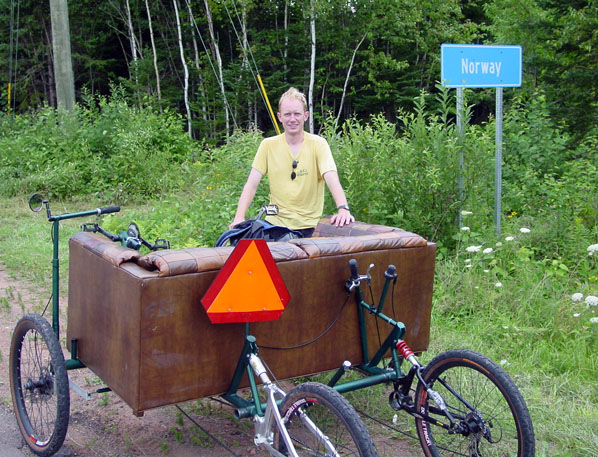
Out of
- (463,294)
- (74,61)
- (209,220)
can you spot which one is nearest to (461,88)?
(463,294)

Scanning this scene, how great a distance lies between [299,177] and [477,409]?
1987mm

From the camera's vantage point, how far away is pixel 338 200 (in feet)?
13.9

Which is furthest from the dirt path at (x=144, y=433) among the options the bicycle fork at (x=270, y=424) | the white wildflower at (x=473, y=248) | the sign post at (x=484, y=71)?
the sign post at (x=484, y=71)

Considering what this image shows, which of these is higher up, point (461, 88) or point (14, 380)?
point (461, 88)

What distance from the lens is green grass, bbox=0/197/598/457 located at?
3.79 meters

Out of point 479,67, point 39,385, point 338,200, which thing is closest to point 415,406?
point 338,200

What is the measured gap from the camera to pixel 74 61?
2728 cm

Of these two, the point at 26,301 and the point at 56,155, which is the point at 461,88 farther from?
the point at 56,155

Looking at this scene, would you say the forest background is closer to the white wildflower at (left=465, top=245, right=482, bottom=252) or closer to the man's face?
the white wildflower at (left=465, top=245, right=482, bottom=252)

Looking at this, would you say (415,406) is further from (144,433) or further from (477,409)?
(144,433)

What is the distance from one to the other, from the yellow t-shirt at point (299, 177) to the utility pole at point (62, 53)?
36.9 ft

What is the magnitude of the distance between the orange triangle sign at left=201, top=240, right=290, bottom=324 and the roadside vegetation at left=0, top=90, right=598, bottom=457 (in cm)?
172

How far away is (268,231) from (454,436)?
175 cm

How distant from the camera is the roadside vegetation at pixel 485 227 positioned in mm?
4504
